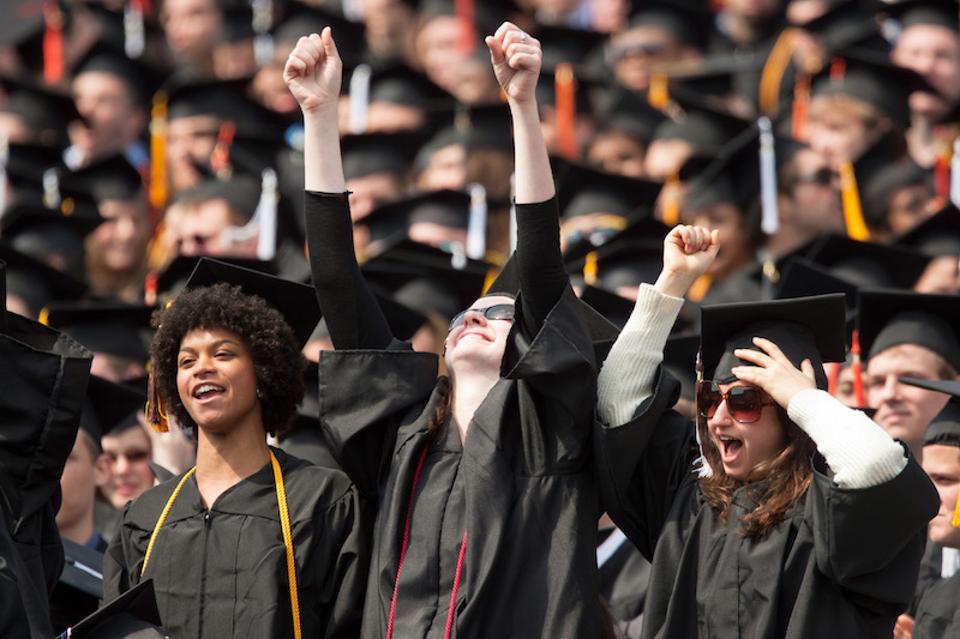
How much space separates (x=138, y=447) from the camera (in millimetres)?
6707

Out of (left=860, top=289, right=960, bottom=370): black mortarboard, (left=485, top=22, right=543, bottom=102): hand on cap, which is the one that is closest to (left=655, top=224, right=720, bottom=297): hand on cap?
(left=485, top=22, right=543, bottom=102): hand on cap

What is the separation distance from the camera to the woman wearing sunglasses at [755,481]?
4.12 metres

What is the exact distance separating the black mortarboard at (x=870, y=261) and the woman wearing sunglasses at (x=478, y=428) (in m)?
3.14

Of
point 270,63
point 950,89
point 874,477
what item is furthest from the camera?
point 270,63

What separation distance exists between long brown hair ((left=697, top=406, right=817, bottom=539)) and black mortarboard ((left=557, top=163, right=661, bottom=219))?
4553 millimetres

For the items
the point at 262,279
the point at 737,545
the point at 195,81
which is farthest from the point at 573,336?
the point at 195,81

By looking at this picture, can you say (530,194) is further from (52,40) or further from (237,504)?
(52,40)

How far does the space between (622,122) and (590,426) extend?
5.84 m

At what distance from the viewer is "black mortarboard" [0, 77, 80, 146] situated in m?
11.6

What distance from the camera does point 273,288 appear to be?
517 centimetres

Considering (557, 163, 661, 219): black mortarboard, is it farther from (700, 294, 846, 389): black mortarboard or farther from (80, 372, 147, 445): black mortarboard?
(700, 294, 846, 389): black mortarboard

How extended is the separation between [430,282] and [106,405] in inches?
70.9

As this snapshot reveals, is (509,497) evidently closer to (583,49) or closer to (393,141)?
(393,141)

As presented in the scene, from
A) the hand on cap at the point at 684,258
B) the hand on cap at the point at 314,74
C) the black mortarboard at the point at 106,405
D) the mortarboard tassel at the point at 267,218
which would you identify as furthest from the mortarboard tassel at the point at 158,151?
the hand on cap at the point at 684,258
